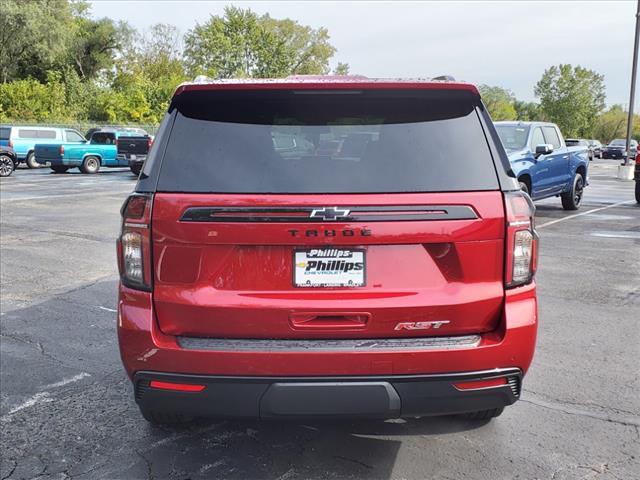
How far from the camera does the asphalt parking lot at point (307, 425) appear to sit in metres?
3.27

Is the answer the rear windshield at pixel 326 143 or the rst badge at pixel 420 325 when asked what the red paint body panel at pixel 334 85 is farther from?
the rst badge at pixel 420 325

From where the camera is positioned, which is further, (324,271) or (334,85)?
(334,85)

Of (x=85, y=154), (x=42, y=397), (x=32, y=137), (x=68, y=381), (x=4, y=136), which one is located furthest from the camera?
(x=32, y=137)

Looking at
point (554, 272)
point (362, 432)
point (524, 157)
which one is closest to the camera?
point (362, 432)

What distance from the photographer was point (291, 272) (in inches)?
110

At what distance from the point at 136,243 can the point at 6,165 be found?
970 inches

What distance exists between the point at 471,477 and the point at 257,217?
170 cm

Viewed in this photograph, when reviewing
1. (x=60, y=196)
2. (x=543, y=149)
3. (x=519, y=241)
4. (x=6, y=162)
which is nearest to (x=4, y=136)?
(x=6, y=162)

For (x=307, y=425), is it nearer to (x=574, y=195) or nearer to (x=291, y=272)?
(x=291, y=272)

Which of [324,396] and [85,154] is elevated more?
[85,154]

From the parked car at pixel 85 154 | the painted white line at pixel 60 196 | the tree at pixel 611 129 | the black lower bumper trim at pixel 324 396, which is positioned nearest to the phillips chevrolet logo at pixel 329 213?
the black lower bumper trim at pixel 324 396

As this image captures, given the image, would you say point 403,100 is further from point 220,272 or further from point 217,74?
point 217,74

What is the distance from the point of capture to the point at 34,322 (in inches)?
229

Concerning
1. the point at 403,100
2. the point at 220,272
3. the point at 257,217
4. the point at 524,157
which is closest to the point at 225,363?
the point at 220,272
